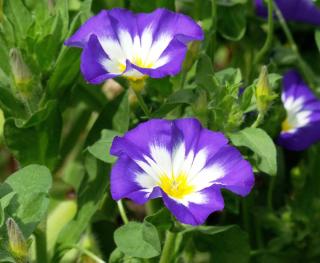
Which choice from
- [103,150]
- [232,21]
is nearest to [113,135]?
[103,150]

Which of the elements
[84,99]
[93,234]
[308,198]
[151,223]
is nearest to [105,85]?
[84,99]

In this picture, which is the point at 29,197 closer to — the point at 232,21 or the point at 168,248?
the point at 168,248

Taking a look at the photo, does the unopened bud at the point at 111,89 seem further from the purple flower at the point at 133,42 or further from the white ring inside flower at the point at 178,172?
the white ring inside flower at the point at 178,172

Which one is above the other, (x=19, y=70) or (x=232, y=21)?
(x=19, y=70)

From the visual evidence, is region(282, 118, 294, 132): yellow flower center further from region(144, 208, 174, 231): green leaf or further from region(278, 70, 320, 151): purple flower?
region(144, 208, 174, 231): green leaf

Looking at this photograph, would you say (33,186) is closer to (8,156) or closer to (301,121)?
(301,121)

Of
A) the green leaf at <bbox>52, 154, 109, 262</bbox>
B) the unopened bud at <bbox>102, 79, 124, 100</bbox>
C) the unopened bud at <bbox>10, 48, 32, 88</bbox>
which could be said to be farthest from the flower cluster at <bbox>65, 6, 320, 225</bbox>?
the unopened bud at <bbox>102, 79, 124, 100</bbox>
